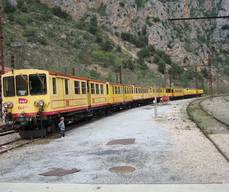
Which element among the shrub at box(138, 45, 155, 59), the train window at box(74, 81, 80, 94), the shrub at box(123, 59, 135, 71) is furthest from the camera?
the shrub at box(138, 45, 155, 59)

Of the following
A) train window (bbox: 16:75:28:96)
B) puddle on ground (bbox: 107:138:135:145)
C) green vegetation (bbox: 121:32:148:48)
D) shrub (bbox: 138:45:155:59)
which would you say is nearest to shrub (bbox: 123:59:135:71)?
shrub (bbox: 138:45:155:59)

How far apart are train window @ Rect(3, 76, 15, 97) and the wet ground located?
10.1 feet

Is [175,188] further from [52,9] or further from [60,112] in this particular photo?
[52,9]

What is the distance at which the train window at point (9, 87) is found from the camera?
20.8 meters

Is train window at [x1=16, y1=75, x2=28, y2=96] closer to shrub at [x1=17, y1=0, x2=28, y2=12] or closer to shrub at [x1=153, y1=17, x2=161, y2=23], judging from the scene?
shrub at [x1=17, y1=0, x2=28, y2=12]

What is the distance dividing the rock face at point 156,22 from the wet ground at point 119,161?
99298mm

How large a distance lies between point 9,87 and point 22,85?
655 mm

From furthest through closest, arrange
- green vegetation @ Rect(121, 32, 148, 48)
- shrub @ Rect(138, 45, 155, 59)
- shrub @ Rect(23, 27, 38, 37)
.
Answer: green vegetation @ Rect(121, 32, 148, 48)
shrub @ Rect(138, 45, 155, 59)
shrub @ Rect(23, 27, 38, 37)

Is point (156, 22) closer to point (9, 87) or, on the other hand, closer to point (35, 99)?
point (9, 87)

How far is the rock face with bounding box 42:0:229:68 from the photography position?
4616 inches

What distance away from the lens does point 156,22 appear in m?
125

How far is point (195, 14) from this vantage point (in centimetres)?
15075

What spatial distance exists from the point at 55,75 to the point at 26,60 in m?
45.9

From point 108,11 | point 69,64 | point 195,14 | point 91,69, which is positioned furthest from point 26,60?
point 195,14
